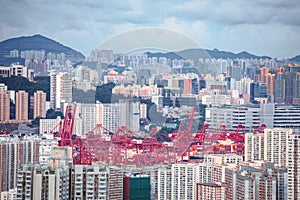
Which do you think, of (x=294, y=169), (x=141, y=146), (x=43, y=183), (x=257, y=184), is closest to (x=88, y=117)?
(x=141, y=146)

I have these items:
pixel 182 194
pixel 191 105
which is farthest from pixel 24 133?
pixel 182 194

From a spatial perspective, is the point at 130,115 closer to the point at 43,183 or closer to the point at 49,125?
the point at 49,125

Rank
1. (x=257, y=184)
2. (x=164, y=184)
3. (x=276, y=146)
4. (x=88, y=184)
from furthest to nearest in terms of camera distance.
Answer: (x=276, y=146) < (x=164, y=184) < (x=257, y=184) < (x=88, y=184)

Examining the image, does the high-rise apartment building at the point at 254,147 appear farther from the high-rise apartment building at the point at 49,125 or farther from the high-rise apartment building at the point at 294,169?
the high-rise apartment building at the point at 49,125

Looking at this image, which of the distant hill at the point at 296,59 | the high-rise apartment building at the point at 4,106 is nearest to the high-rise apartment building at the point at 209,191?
the high-rise apartment building at the point at 4,106

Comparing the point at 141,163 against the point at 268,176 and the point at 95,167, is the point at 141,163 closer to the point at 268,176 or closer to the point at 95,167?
the point at 268,176
